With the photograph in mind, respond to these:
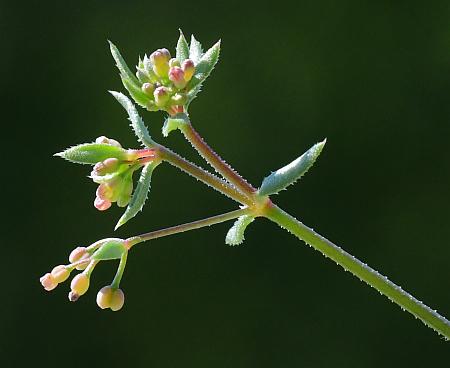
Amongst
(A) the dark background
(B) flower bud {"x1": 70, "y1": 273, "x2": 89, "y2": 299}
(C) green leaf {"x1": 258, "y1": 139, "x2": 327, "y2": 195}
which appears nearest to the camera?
(C) green leaf {"x1": 258, "y1": 139, "x2": 327, "y2": 195}

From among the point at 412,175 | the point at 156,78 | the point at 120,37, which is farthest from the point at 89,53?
the point at 156,78

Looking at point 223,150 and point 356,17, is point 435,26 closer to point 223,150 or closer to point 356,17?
point 356,17

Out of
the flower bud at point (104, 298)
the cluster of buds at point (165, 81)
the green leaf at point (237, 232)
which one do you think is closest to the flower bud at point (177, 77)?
the cluster of buds at point (165, 81)

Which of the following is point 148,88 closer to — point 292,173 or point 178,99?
point 178,99

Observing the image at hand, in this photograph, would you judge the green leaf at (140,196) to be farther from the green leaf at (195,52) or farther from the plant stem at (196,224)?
A: the green leaf at (195,52)

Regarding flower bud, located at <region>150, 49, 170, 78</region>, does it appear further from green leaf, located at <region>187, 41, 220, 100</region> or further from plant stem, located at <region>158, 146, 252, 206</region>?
plant stem, located at <region>158, 146, 252, 206</region>

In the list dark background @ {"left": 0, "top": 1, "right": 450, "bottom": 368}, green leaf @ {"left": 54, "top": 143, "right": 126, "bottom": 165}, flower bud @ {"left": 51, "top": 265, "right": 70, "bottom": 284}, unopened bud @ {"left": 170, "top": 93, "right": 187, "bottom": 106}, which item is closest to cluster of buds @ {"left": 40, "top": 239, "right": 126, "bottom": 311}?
flower bud @ {"left": 51, "top": 265, "right": 70, "bottom": 284}
